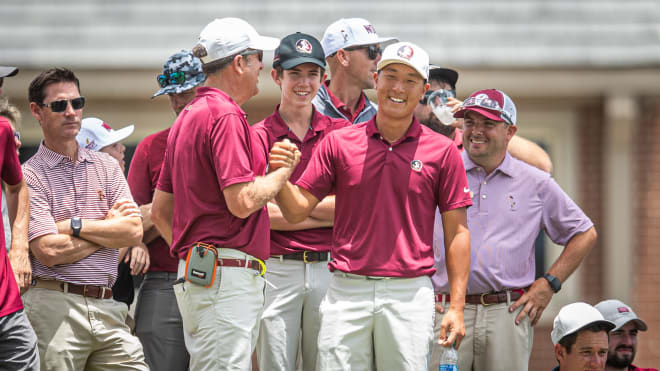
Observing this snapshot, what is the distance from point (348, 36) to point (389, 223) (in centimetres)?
176

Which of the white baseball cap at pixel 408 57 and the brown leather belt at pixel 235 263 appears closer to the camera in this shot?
the brown leather belt at pixel 235 263

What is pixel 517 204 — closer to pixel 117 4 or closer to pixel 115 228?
pixel 115 228

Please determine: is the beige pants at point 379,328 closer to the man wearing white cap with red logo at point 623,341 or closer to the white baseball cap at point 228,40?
the white baseball cap at point 228,40

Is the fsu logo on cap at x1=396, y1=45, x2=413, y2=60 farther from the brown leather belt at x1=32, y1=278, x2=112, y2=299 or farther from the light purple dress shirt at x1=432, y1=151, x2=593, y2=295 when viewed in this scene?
the brown leather belt at x1=32, y1=278, x2=112, y2=299

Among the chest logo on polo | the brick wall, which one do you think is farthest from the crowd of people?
the brick wall

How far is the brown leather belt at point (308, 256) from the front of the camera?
204 inches

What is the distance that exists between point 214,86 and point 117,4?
4.72 meters

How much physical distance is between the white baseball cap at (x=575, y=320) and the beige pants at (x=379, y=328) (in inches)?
54.7

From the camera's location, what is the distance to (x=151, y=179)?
564cm

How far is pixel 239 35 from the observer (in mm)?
4617

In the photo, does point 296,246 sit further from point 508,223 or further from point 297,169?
point 508,223

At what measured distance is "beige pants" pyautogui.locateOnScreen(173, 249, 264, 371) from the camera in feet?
14.3

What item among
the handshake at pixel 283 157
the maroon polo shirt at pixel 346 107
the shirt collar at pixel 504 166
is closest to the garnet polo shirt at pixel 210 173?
the handshake at pixel 283 157

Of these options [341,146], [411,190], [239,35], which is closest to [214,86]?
[239,35]
